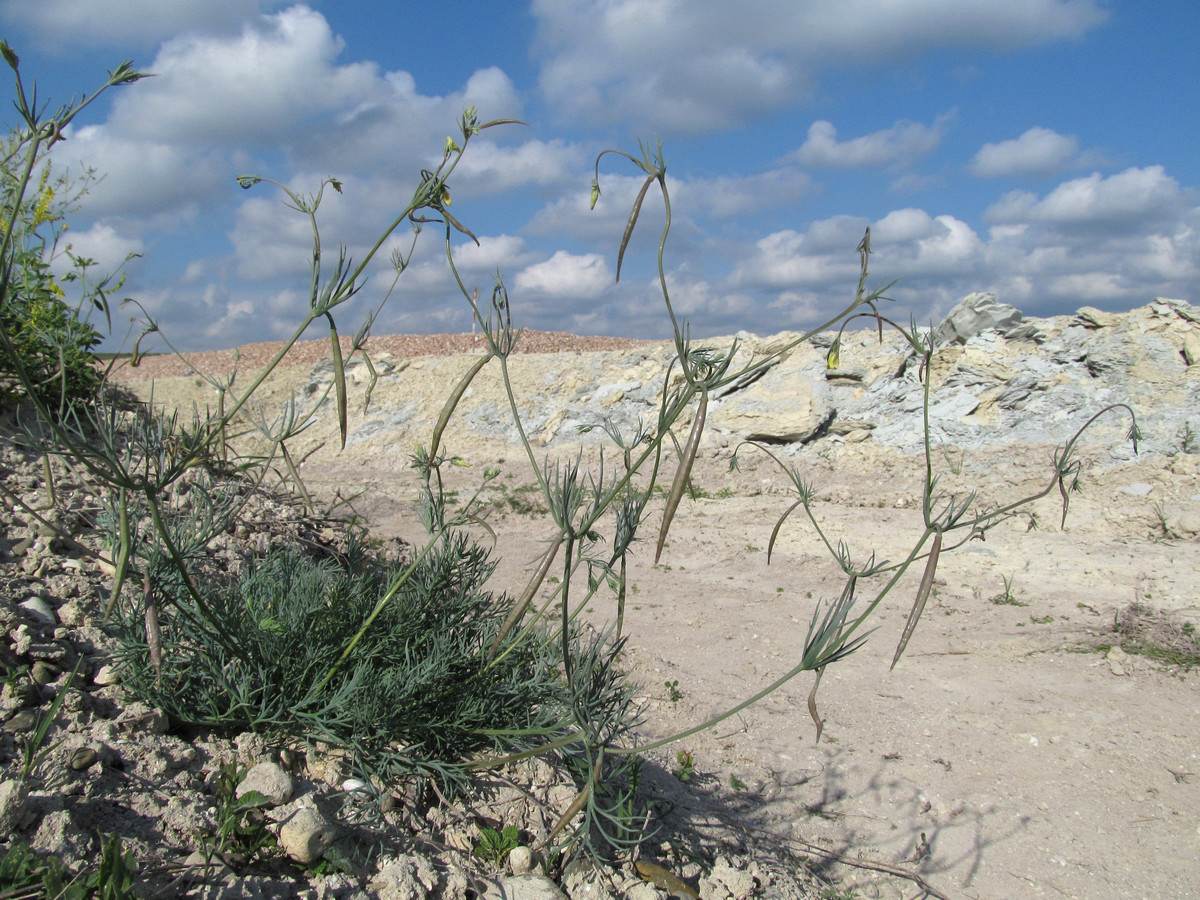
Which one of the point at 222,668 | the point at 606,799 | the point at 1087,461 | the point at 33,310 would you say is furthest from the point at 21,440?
the point at 1087,461

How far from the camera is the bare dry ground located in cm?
276

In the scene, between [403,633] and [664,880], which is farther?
[403,633]

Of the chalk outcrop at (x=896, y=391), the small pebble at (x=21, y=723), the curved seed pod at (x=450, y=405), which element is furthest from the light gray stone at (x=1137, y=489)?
the small pebble at (x=21, y=723)

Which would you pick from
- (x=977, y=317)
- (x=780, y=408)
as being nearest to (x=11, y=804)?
(x=780, y=408)

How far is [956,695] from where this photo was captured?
160 inches

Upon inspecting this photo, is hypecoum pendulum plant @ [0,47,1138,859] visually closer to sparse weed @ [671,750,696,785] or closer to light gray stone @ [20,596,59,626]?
light gray stone @ [20,596,59,626]

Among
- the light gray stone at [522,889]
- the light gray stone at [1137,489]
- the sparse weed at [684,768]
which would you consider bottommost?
the sparse weed at [684,768]

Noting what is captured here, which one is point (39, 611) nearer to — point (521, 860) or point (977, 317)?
point (521, 860)

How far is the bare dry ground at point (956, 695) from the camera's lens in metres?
2.76

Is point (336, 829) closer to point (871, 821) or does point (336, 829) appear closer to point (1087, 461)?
point (871, 821)

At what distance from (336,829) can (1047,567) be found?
5.83m

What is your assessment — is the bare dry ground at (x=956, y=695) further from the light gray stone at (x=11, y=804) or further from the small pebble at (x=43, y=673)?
the small pebble at (x=43, y=673)

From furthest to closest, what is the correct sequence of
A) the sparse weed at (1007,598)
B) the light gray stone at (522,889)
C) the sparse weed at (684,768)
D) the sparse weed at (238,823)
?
1. the sparse weed at (1007,598)
2. the sparse weed at (684,768)
3. the light gray stone at (522,889)
4. the sparse weed at (238,823)

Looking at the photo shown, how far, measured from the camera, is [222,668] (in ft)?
6.54
